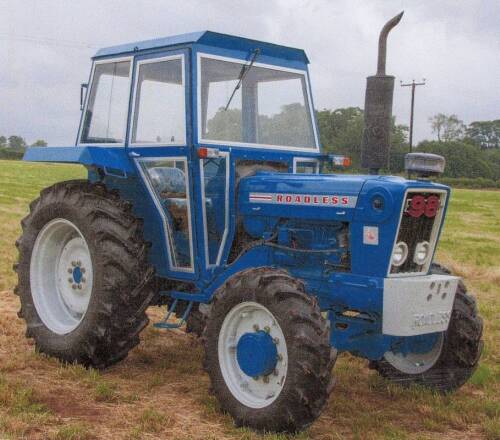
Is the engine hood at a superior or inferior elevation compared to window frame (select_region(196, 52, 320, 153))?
inferior

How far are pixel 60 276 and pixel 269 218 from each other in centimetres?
196

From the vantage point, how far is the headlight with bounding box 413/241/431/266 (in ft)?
16.7

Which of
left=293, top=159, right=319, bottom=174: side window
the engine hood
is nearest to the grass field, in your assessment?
the engine hood

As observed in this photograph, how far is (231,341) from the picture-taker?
4945mm

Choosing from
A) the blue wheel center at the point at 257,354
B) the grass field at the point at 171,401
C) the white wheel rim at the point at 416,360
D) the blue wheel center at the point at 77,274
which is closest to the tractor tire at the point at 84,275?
the blue wheel center at the point at 77,274

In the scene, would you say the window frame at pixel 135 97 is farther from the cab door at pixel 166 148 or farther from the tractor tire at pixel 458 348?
the tractor tire at pixel 458 348

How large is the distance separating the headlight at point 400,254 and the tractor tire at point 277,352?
0.71 metres

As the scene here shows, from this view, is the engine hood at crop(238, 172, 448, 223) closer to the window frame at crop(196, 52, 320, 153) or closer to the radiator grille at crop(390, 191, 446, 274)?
the radiator grille at crop(390, 191, 446, 274)

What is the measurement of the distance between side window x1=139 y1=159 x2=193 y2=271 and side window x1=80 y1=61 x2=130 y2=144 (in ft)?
1.46

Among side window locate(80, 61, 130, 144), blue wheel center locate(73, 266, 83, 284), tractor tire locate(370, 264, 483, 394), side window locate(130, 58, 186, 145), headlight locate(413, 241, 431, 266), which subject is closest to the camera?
headlight locate(413, 241, 431, 266)

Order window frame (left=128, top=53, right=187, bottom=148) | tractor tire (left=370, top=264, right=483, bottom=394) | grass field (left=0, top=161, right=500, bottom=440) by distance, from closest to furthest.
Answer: grass field (left=0, top=161, right=500, bottom=440), tractor tire (left=370, top=264, right=483, bottom=394), window frame (left=128, top=53, right=187, bottom=148)

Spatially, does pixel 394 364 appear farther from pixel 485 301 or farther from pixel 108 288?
pixel 485 301

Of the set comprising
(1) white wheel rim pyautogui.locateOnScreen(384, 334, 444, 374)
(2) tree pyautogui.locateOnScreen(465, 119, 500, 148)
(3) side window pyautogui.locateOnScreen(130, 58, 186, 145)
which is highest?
(2) tree pyautogui.locateOnScreen(465, 119, 500, 148)

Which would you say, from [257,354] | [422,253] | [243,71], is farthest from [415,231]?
[243,71]
